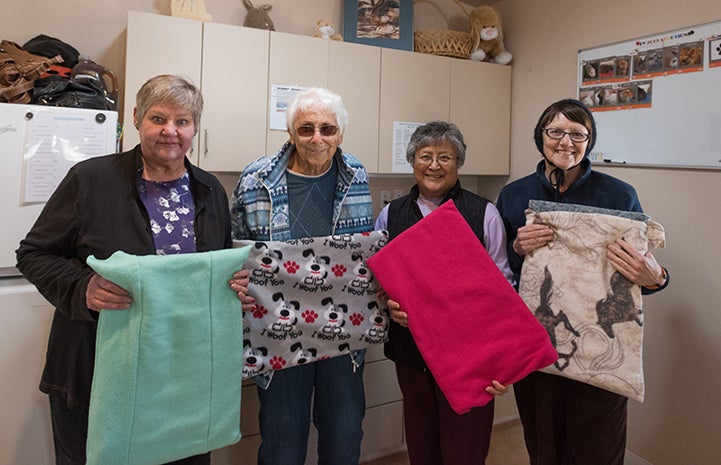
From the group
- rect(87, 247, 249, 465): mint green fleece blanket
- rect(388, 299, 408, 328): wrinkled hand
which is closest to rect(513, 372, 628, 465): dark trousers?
rect(388, 299, 408, 328): wrinkled hand

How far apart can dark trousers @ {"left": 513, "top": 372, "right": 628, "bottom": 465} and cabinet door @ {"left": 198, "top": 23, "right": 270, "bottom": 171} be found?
163cm

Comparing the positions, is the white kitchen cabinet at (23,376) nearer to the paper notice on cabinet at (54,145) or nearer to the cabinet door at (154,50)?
the paper notice on cabinet at (54,145)

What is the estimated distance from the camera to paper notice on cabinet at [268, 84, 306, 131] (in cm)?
235

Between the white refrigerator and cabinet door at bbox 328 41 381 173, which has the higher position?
cabinet door at bbox 328 41 381 173

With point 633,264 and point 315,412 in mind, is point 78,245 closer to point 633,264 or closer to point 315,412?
point 315,412

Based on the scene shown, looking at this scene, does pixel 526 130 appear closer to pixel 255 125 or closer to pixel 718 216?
pixel 718 216

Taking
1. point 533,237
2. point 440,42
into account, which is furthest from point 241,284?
point 440,42

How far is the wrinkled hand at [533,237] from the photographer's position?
1.49 metres

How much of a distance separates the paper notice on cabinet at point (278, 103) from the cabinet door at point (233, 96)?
0.03 m

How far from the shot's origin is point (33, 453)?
1.75 m

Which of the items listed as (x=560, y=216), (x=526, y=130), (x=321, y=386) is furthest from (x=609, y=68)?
(x=321, y=386)

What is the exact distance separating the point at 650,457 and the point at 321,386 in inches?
69.7

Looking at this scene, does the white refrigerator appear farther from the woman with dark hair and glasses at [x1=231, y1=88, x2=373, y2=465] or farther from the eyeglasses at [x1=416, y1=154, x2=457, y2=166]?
the eyeglasses at [x1=416, y1=154, x2=457, y2=166]

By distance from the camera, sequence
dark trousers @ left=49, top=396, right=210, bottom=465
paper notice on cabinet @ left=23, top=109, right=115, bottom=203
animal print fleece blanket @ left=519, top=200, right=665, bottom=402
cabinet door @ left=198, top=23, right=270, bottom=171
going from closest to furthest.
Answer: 1. dark trousers @ left=49, top=396, right=210, bottom=465
2. animal print fleece blanket @ left=519, top=200, right=665, bottom=402
3. paper notice on cabinet @ left=23, top=109, right=115, bottom=203
4. cabinet door @ left=198, top=23, right=270, bottom=171
